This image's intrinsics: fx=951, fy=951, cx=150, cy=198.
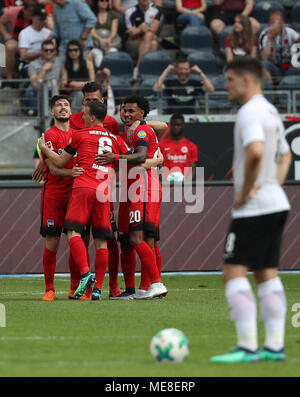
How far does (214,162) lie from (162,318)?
339 inches

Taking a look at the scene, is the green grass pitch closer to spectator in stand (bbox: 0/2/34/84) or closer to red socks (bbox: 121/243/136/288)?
red socks (bbox: 121/243/136/288)

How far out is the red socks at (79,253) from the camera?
9977mm

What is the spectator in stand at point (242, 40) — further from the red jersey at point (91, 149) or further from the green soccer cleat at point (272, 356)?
the green soccer cleat at point (272, 356)

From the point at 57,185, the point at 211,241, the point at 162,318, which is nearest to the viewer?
the point at 162,318

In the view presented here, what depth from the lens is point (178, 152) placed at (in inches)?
643

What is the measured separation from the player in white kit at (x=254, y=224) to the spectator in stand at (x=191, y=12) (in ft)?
47.4

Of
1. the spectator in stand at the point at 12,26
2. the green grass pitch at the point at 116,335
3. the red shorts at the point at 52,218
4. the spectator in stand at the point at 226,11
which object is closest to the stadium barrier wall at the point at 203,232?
the green grass pitch at the point at 116,335

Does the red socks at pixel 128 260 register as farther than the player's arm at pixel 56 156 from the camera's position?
Yes

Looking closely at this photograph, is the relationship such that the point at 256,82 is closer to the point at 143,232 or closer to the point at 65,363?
the point at 65,363

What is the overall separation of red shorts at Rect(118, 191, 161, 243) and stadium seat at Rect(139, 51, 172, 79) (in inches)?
329

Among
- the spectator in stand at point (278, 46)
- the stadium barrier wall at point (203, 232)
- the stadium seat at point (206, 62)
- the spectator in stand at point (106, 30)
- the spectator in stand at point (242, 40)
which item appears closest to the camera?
the stadium barrier wall at point (203, 232)

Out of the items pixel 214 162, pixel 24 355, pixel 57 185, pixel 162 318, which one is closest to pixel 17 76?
pixel 214 162

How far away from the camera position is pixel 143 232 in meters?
11.0

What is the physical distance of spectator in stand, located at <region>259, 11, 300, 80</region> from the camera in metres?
18.7
